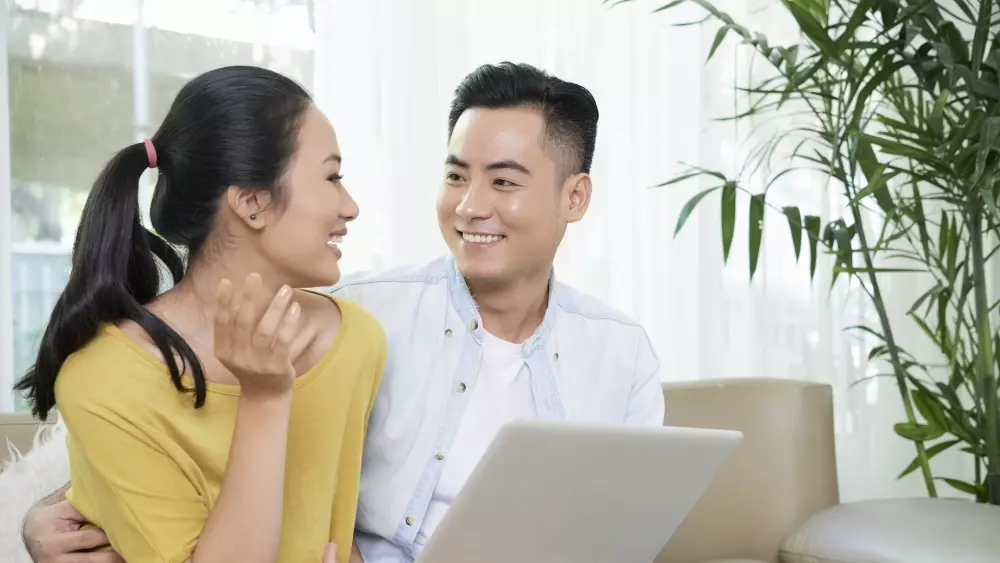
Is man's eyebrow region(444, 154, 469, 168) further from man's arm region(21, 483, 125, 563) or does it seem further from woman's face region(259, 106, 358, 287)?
man's arm region(21, 483, 125, 563)

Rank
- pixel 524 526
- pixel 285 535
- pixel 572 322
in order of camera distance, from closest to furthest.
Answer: pixel 524 526 < pixel 285 535 < pixel 572 322

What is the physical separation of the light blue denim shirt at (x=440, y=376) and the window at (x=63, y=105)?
1118 millimetres

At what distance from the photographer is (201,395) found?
1222 mm

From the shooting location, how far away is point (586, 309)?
1.81m

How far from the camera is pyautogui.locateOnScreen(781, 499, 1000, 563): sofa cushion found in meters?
1.77

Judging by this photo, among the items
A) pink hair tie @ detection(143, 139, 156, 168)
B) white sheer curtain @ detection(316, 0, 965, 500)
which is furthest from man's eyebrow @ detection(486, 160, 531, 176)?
white sheer curtain @ detection(316, 0, 965, 500)

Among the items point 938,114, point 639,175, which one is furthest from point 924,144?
point 639,175

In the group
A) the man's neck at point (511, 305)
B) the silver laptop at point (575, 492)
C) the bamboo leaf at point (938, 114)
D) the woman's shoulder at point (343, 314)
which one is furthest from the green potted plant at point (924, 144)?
the silver laptop at point (575, 492)

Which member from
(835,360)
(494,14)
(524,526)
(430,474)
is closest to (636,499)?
(524,526)

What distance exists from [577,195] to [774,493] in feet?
2.38

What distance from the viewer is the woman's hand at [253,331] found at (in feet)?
3.50

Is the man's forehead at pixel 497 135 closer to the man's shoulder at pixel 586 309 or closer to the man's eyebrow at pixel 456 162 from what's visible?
the man's eyebrow at pixel 456 162

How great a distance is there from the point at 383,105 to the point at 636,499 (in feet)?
5.85

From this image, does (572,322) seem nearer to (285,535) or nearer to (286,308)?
(285,535)
